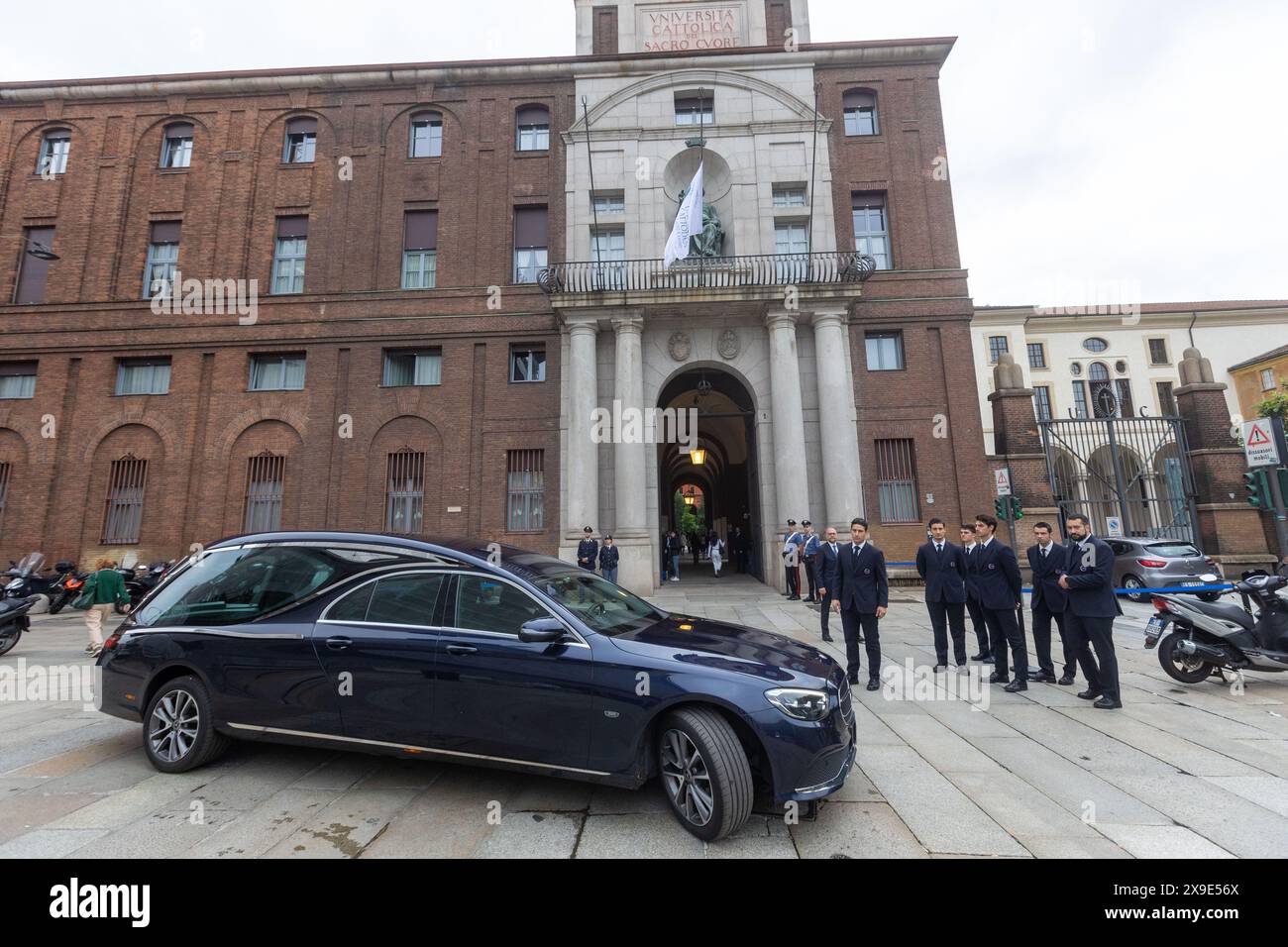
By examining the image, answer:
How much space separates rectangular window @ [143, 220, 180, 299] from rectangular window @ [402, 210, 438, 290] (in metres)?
8.04

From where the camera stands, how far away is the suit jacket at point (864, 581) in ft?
22.0

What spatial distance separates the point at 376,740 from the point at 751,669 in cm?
262

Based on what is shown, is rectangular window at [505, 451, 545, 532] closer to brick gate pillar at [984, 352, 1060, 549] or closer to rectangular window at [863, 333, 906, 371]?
rectangular window at [863, 333, 906, 371]

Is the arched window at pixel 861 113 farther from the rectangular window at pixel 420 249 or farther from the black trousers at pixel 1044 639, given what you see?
the black trousers at pixel 1044 639

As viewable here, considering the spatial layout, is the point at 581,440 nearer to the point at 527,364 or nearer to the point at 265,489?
the point at 527,364

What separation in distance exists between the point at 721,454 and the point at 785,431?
11980mm

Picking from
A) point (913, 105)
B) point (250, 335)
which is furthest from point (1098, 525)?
point (250, 335)

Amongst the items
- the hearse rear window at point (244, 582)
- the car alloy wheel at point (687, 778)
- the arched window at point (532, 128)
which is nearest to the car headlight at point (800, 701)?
the car alloy wheel at point (687, 778)

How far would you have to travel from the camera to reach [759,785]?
12.5 ft

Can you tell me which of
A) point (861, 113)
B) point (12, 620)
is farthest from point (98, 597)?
point (861, 113)

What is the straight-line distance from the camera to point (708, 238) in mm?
18031

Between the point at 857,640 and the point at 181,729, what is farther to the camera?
the point at 857,640

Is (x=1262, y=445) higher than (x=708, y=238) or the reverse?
the reverse
